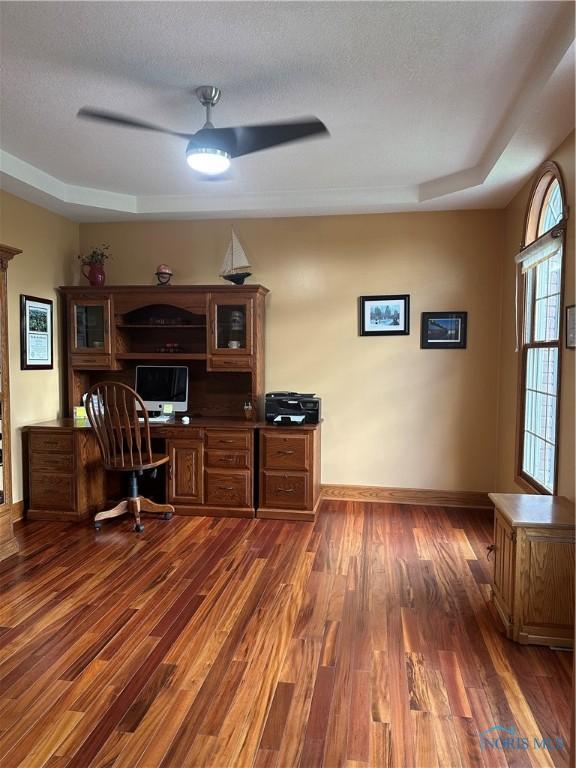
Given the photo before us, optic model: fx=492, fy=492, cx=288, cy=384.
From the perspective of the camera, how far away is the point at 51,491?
3992 millimetres

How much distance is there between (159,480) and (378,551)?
7.57 feet

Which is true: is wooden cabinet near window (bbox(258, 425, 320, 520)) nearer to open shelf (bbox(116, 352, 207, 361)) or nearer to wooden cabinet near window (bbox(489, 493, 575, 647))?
open shelf (bbox(116, 352, 207, 361))

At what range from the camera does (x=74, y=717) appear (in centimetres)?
179

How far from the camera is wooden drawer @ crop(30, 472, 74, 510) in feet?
13.0

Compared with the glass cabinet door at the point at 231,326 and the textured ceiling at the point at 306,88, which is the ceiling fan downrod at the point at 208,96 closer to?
the textured ceiling at the point at 306,88

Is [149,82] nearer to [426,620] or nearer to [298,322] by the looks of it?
[298,322]

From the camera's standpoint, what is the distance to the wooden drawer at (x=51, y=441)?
396 cm

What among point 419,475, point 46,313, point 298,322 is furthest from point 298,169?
point 419,475

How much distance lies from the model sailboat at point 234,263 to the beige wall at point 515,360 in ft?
7.22

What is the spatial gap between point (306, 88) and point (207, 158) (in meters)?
0.64

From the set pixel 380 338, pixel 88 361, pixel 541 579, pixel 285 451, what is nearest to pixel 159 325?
pixel 88 361

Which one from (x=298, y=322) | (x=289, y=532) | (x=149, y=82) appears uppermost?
(x=149, y=82)

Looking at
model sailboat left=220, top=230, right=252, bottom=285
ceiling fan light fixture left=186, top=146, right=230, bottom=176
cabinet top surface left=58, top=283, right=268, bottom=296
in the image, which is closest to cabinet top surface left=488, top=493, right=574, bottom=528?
ceiling fan light fixture left=186, top=146, right=230, bottom=176

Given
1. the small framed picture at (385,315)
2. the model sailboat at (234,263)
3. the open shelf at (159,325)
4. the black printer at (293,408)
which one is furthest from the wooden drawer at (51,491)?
the small framed picture at (385,315)
